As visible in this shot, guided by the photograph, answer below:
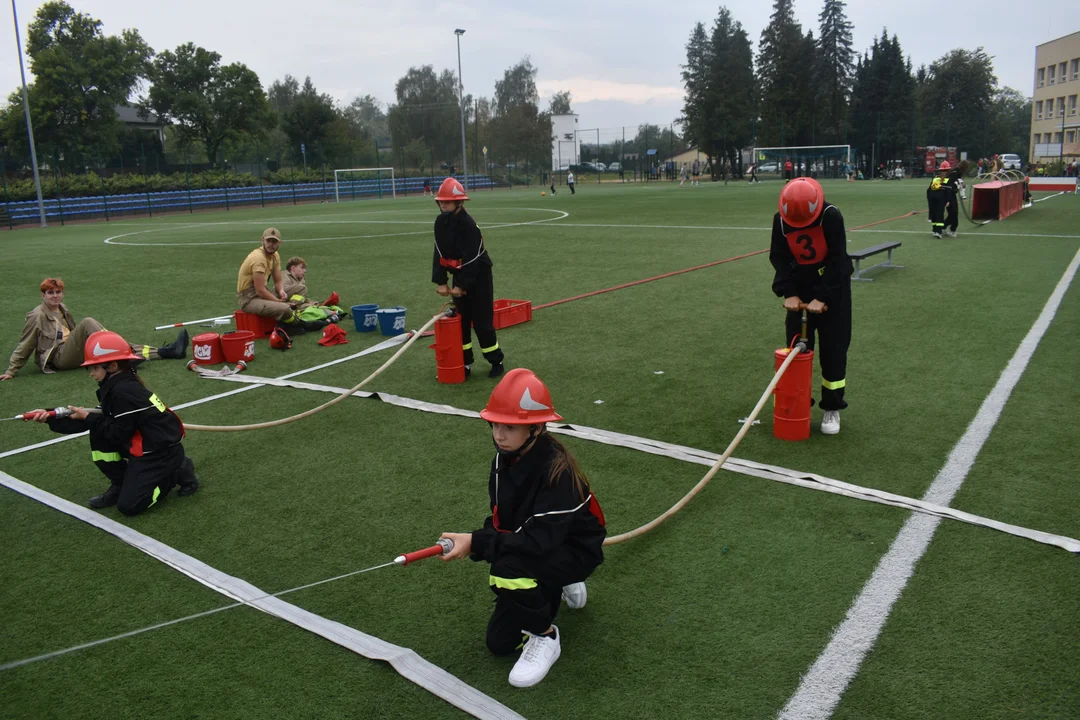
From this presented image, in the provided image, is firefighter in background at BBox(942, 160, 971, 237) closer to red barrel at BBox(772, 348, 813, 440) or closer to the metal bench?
the metal bench

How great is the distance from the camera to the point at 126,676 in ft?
13.1

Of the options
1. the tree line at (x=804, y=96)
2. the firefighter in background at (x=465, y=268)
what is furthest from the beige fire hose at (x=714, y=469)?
the tree line at (x=804, y=96)

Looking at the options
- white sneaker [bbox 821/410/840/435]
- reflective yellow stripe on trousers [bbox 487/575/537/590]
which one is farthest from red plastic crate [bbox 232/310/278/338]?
reflective yellow stripe on trousers [bbox 487/575/537/590]

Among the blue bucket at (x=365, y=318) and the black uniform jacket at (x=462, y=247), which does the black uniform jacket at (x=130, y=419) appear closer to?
the black uniform jacket at (x=462, y=247)


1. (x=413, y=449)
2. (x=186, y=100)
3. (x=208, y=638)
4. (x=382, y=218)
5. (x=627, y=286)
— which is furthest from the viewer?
(x=186, y=100)

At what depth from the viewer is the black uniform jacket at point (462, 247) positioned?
8586 mm

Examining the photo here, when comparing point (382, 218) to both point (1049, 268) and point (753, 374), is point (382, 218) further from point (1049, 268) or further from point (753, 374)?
point (753, 374)

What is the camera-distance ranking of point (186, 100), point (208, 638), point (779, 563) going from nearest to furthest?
point (208, 638), point (779, 563), point (186, 100)

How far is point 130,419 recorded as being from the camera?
5820mm

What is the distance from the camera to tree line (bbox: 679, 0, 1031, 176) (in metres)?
75.7

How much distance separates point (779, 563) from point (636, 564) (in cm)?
84

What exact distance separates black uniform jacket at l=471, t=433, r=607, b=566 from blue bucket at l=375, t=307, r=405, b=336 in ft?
24.3

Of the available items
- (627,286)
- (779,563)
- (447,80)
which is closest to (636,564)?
(779,563)

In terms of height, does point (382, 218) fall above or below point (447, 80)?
below
